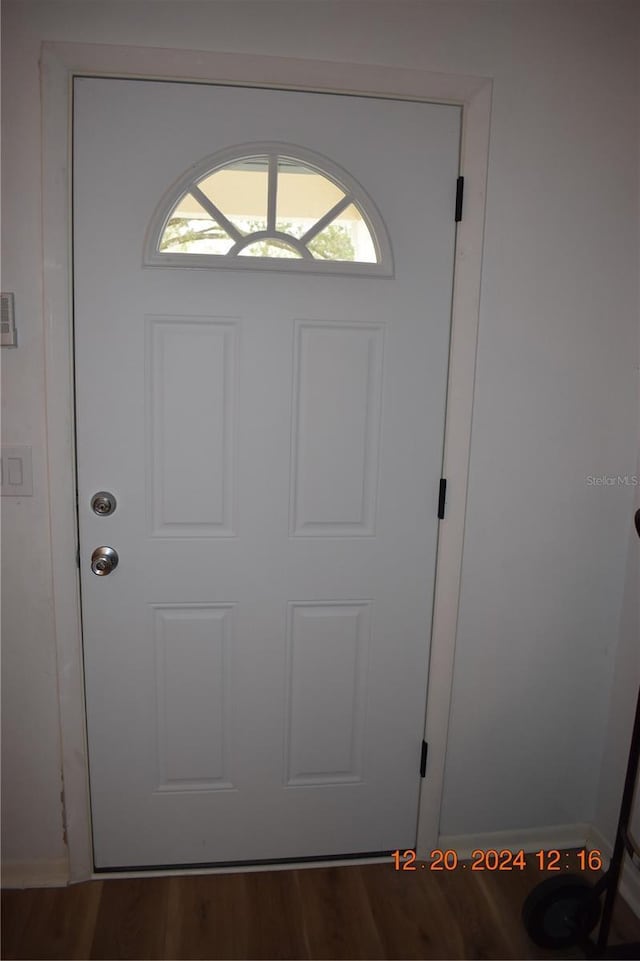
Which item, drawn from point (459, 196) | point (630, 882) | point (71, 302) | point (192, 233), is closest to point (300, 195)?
point (192, 233)

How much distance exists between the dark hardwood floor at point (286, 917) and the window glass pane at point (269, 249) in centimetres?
173

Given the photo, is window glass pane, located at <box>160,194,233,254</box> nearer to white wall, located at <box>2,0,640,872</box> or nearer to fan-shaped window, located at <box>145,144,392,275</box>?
fan-shaped window, located at <box>145,144,392,275</box>

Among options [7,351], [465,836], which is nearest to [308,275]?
[7,351]

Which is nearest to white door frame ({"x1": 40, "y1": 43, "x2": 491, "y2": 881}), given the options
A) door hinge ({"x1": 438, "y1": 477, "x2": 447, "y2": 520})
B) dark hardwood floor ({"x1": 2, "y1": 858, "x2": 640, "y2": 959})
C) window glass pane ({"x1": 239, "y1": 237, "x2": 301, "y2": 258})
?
door hinge ({"x1": 438, "y1": 477, "x2": 447, "y2": 520})

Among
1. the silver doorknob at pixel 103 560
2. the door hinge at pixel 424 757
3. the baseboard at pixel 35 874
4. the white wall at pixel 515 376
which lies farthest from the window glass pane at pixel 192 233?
the baseboard at pixel 35 874

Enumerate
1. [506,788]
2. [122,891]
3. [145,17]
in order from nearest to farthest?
[145,17], [122,891], [506,788]

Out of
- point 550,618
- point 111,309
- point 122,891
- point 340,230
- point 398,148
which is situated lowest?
point 122,891

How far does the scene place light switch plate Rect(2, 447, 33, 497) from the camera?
158 cm

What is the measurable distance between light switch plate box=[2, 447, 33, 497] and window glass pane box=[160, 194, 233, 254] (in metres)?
0.62

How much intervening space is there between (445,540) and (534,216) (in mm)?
889

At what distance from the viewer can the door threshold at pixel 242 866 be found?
1814 millimetres

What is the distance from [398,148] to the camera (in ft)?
5.22

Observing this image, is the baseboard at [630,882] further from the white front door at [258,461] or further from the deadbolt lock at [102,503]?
the deadbolt lock at [102,503]

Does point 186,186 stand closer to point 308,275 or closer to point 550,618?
point 308,275
